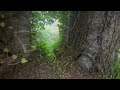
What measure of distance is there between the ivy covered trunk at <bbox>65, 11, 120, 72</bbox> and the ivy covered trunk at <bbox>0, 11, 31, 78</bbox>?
53cm

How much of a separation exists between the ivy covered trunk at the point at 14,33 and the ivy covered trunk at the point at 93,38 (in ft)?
1.75

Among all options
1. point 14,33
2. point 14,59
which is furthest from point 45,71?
point 14,33

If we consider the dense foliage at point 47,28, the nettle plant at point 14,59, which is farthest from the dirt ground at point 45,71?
the dense foliage at point 47,28

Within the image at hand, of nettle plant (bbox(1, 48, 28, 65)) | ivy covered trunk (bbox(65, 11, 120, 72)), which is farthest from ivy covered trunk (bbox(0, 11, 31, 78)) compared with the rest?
ivy covered trunk (bbox(65, 11, 120, 72))

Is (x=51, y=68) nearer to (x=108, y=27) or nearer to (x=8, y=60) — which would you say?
(x=8, y=60)

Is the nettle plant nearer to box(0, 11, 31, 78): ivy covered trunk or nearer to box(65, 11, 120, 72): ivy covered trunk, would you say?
box(0, 11, 31, 78): ivy covered trunk

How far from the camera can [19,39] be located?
7.52ft

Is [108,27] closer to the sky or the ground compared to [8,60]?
closer to the sky

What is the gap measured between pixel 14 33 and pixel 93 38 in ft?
2.98

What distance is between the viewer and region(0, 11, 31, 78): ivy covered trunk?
2191 millimetres

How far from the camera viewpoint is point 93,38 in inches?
104

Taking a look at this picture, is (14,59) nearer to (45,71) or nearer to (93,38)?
(45,71)
